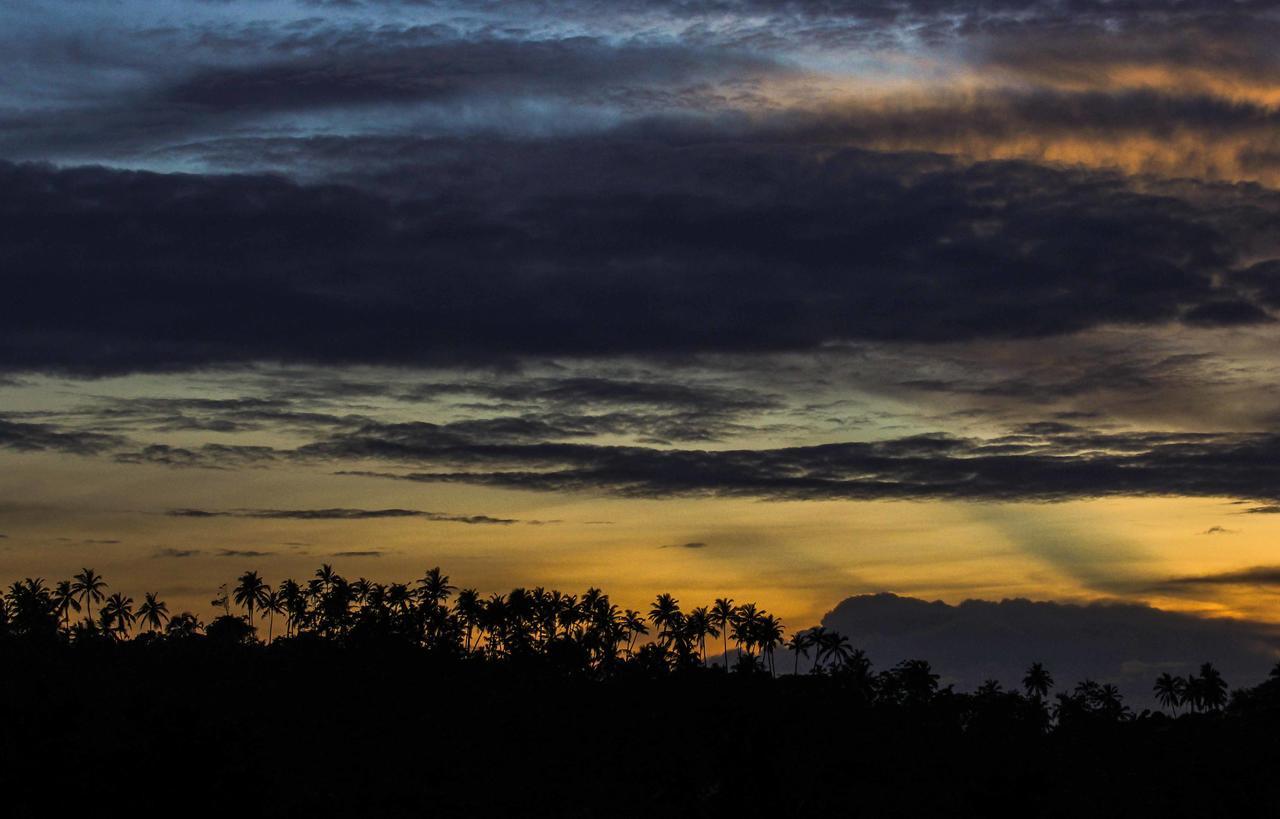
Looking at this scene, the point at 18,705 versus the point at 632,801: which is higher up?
the point at 18,705

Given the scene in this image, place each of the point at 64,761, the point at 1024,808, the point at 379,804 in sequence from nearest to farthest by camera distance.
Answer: the point at 64,761 → the point at 1024,808 → the point at 379,804

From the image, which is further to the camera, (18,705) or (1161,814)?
(1161,814)

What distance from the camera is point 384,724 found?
168500 millimetres

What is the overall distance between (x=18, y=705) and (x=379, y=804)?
46.8 metres

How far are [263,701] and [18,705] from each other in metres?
86.1

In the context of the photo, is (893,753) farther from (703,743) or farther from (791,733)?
(703,743)

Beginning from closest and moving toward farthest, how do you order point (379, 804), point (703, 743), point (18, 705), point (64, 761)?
point (64, 761) < point (18, 705) < point (379, 804) < point (703, 743)

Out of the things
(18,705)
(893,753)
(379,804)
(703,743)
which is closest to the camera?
(18,705)

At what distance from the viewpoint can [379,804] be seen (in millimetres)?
130250

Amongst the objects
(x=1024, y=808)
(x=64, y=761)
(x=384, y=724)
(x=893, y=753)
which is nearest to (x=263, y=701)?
(x=384, y=724)

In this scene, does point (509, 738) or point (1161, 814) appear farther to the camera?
point (509, 738)

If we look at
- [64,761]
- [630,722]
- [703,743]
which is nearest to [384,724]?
[630,722]

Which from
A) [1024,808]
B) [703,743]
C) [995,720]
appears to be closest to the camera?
[1024,808]

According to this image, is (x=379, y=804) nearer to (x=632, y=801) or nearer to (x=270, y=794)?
(x=632, y=801)
